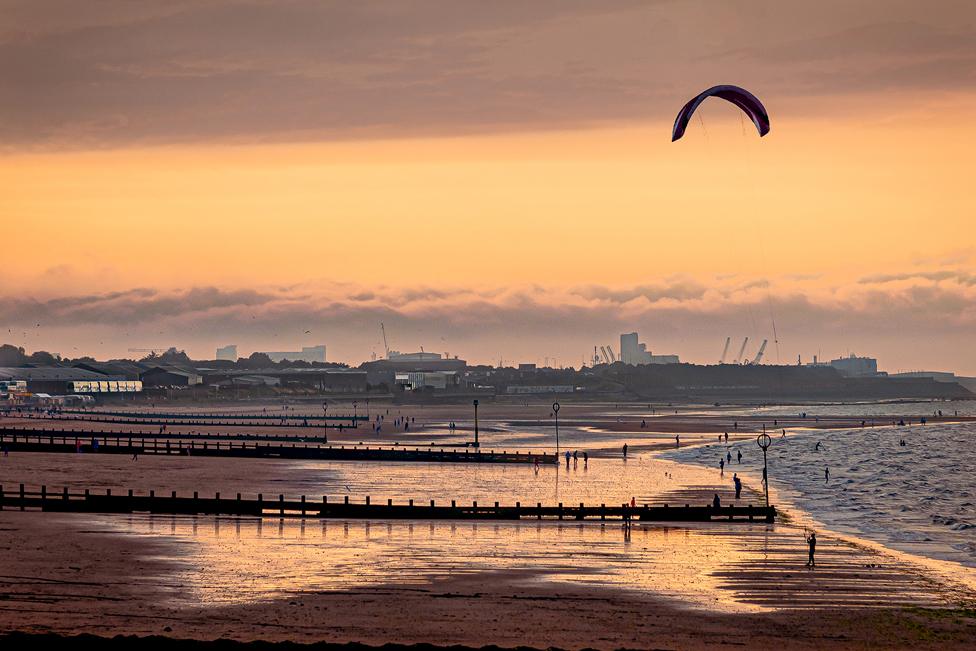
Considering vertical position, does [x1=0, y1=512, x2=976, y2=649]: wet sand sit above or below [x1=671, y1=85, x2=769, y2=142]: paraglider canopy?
below

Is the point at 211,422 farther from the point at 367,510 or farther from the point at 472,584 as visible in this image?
the point at 472,584

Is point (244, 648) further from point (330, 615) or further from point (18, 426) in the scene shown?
point (18, 426)

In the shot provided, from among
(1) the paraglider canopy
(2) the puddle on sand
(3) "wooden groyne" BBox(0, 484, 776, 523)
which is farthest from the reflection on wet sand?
(1) the paraglider canopy

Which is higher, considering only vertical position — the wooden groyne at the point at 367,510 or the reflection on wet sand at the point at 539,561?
the wooden groyne at the point at 367,510

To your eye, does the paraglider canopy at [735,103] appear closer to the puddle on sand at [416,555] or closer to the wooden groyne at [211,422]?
the puddle on sand at [416,555]

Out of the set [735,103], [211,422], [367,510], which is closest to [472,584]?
[367,510]

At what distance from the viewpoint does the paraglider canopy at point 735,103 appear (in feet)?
152

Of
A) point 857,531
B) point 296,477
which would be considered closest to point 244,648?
point 857,531

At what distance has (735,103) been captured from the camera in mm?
47688

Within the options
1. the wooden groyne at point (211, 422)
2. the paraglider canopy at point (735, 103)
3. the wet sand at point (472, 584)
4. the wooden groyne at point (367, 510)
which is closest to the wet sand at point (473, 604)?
the wet sand at point (472, 584)

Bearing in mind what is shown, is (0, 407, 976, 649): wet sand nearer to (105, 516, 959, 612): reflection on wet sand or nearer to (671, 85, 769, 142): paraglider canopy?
(105, 516, 959, 612): reflection on wet sand

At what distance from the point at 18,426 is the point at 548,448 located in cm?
5367

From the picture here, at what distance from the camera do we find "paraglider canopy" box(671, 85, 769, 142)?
46.5m

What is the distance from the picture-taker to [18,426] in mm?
115750
